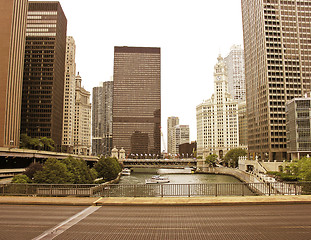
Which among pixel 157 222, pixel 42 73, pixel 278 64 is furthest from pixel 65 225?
pixel 42 73

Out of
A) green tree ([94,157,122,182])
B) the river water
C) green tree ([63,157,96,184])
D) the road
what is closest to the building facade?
the river water

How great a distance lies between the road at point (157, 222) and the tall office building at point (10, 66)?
101 metres

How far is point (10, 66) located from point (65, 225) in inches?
4513

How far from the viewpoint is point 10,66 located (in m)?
115

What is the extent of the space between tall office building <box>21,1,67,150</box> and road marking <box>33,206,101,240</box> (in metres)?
163

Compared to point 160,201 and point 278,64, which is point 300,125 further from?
point 160,201

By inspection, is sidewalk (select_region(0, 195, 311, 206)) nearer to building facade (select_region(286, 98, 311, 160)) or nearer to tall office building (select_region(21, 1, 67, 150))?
building facade (select_region(286, 98, 311, 160))

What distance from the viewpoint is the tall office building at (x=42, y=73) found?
571 feet

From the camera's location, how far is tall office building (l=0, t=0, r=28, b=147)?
4429 inches

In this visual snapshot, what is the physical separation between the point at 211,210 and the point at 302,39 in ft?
470

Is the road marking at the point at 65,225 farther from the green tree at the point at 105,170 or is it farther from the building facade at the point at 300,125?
the building facade at the point at 300,125

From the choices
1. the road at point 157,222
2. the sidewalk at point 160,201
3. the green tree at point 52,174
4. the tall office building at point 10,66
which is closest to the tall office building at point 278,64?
the green tree at point 52,174

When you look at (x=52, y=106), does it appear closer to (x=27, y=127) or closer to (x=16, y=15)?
(x=27, y=127)

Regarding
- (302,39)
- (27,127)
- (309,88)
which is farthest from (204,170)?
(27,127)
